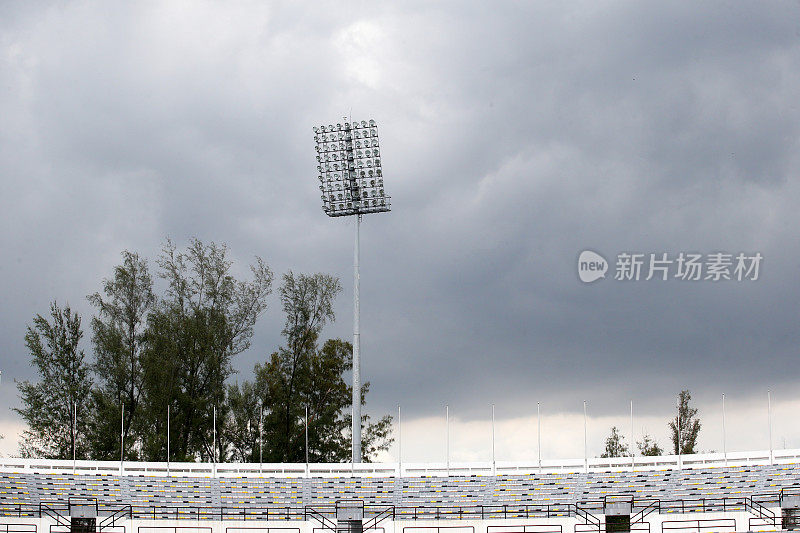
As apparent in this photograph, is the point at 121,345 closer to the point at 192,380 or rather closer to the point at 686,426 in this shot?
the point at 192,380

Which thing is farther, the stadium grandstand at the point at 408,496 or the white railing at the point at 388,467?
the white railing at the point at 388,467

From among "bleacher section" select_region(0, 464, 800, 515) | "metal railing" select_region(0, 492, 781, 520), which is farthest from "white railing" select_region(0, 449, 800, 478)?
"metal railing" select_region(0, 492, 781, 520)

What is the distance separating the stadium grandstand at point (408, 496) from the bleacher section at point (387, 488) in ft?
0.22

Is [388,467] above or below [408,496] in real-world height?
above

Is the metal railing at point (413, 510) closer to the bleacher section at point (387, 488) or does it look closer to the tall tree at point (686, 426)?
the bleacher section at point (387, 488)

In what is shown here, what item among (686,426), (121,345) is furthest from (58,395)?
(686,426)

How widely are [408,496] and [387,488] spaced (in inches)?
45.8

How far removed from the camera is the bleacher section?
5097 cm

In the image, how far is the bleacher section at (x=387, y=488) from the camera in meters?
51.0

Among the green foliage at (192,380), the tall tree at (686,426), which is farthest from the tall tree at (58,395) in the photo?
the tall tree at (686,426)

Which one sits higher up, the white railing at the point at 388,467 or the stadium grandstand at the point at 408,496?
the white railing at the point at 388,467

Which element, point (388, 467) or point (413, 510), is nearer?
point (413, 510)

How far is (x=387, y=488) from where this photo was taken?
176 ft

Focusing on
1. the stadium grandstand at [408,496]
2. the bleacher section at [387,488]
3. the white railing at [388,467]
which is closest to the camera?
the stadium grandstand at [408,496]
